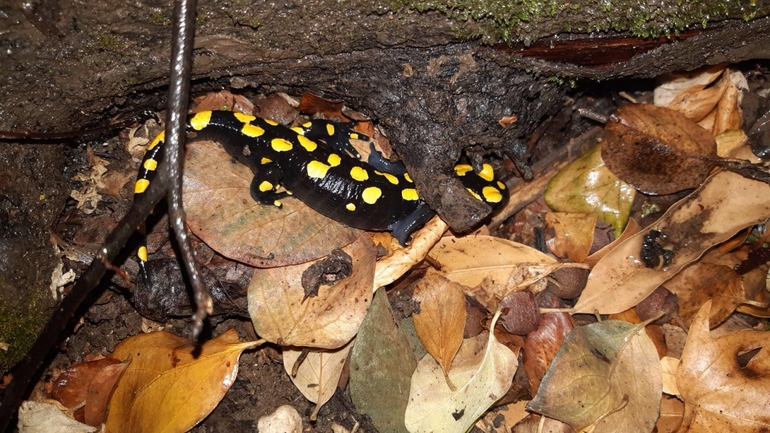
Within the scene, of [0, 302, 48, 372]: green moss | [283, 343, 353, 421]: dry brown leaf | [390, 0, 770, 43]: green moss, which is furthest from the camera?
[283, 343, 353, 421]: dry brown leaf

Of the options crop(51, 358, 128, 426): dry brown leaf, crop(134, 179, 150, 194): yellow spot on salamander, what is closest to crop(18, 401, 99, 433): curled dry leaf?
crop(51, 358, 128, 426): dry brown leaf

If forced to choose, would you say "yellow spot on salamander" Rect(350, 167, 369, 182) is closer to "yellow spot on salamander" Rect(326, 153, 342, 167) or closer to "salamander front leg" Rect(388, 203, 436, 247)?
"yellow spot on salamander" Rect(326, 153, 342, 167)

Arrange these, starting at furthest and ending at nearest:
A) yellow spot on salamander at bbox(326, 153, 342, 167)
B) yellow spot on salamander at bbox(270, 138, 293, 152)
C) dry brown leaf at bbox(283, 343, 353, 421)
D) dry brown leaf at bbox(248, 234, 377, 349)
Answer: yellow spot on salamander at bbox(326, 153, 342, 167) → yellow spot on salamander at bbox(270, 138, 293, 152) → dry brown leaf at bbox(283, 343, 353, 421) → dry brown leaf at bbox(248, 234, 377, 349)

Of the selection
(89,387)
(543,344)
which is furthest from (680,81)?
(89,387)

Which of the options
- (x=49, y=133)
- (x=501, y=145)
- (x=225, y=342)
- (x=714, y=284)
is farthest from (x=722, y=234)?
(x=49, y=133)

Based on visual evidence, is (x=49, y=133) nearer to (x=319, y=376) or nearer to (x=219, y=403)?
(x=219, y=403)

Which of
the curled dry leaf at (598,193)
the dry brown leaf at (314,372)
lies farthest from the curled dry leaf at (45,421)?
the curled dry leaf at (598,193)
